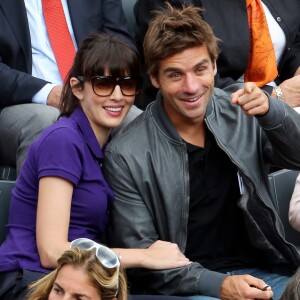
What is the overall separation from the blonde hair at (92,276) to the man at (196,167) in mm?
623

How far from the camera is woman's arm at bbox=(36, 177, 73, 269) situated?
3.58 metres

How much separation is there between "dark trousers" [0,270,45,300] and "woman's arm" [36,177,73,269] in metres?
0.07

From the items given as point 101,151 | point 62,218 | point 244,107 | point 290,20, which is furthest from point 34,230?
point 290,20

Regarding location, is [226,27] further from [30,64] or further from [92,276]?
[92,276]

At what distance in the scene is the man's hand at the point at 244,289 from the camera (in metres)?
3.53

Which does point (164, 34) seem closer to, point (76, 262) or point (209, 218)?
point (209, 218)

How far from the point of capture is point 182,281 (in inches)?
145

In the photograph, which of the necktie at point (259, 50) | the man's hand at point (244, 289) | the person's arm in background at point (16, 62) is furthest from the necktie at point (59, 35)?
the man's hand at point (244, 289)

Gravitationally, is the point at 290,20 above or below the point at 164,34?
below

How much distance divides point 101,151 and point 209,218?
0.54m

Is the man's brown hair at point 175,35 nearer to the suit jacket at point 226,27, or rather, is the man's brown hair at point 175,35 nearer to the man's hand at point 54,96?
the man's hand at point 54,96

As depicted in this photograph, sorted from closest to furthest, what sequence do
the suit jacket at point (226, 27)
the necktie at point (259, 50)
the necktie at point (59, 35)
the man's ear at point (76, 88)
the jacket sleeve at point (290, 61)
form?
the man's ear at point (76, 88)
the necktie at point (59, 35)
the suit jacket at point (226, 27)
the necktie at point (259, 50)
the jacket sleeve at point (290, 61)

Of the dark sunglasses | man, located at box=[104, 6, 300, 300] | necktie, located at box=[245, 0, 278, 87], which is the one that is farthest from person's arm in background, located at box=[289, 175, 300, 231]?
necktie, located at box=[245, 0, 278, 87]

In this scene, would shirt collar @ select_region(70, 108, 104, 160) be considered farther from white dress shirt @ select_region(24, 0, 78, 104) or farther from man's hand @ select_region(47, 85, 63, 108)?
white dress shirt @ select_region(24, 0, 78, 104)
